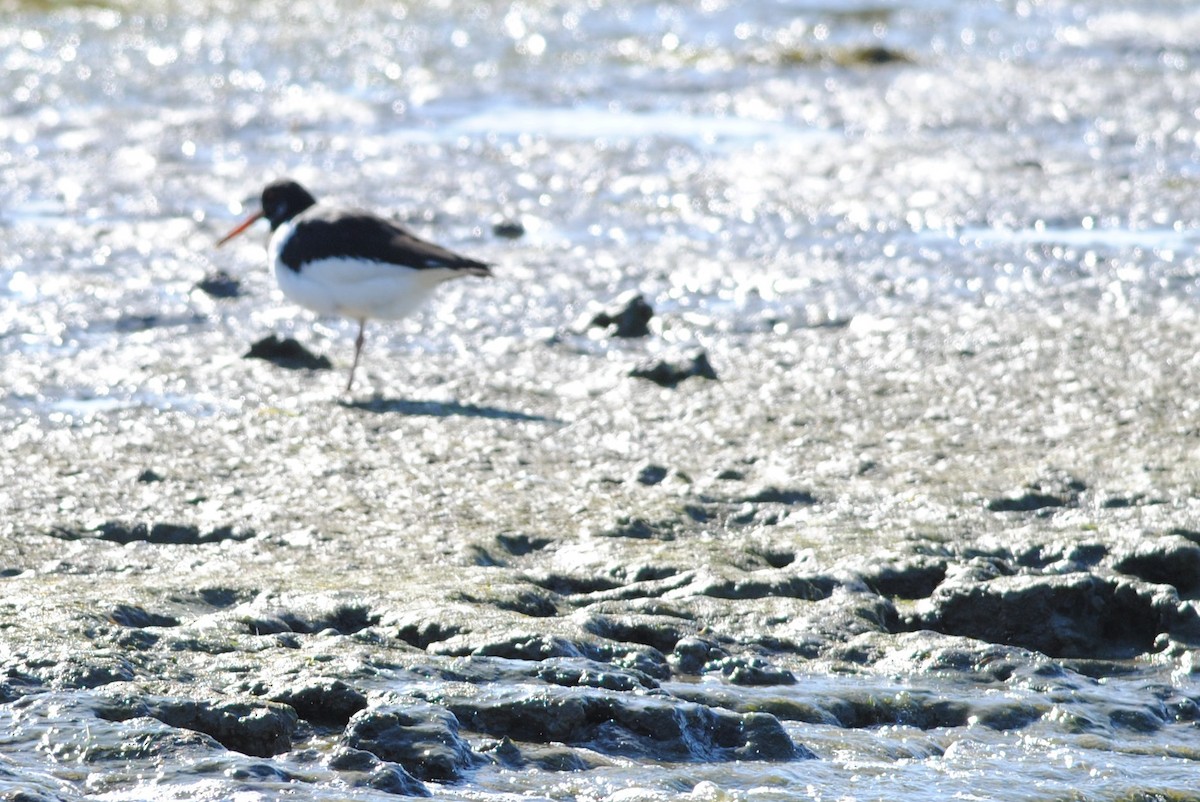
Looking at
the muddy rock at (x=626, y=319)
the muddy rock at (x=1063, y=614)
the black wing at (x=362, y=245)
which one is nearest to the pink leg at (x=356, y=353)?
the black wing at (x=362, y=245)

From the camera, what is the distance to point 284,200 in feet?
30.6

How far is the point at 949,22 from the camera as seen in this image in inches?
776

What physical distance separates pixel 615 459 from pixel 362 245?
81.5 inches

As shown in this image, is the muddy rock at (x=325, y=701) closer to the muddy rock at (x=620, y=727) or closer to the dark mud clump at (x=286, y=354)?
the muddy rock at (x=620, y=727)

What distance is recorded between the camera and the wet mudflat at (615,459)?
4.28 metres

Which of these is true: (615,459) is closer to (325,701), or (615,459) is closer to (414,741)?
(325,701)

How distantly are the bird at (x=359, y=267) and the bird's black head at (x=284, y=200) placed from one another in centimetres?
92

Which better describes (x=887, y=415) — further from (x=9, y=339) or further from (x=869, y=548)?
(x=9, y=339)

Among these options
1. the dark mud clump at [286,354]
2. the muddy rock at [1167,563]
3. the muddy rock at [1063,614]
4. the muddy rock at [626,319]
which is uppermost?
the muddy rock at [626,319]

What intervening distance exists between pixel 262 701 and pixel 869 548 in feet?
7.09

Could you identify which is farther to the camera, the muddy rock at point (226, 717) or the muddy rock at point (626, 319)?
the muddy rock at point (626, 319)

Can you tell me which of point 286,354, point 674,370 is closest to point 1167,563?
point 674,370

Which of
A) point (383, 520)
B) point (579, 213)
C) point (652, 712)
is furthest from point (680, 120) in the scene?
point (652, 712)

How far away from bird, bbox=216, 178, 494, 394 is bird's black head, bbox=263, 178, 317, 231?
922 mm
